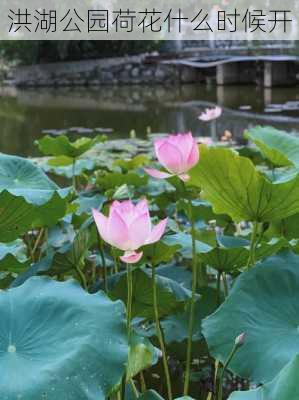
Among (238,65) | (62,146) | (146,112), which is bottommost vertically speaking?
(146,112)

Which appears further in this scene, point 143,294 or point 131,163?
point 131,163

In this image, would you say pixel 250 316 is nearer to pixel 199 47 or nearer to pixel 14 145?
pixel 14 145

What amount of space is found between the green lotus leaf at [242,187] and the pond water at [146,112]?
4.55 meters

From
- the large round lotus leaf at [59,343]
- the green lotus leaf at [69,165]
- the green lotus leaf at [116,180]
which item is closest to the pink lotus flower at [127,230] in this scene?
the large round lotus leaf at [59,343]

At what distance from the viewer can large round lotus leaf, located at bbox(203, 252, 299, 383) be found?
2.35 ft

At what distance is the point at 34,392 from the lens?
0.58 m

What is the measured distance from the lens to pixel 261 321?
76 centimetres

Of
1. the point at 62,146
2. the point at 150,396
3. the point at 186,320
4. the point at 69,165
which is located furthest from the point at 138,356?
the point at 69,165

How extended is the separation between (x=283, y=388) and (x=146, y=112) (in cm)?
818

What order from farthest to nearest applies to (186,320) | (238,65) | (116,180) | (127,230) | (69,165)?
(238,65), (69,165), (116,180), (186,320), (127,230)

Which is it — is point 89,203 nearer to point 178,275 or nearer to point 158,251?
point 178,275

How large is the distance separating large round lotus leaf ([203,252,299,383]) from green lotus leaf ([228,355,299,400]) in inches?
5.8

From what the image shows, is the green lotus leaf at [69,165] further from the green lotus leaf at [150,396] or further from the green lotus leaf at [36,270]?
the green lotus leaf at [150,396]

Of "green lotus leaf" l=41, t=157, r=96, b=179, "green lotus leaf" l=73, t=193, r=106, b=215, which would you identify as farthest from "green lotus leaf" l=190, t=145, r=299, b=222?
"green lotus leaf" l=41, t=157, r=96, b=179
